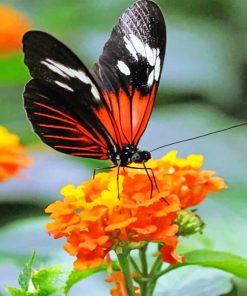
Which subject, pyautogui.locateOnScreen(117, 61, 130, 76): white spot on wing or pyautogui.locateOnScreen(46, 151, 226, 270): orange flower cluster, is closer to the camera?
pyautogui.locateOnScreen(46, 151, 226, 270): orange flower cluster

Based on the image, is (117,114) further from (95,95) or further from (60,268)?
(60,268)

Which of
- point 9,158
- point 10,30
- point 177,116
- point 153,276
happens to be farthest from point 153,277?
point 10,30

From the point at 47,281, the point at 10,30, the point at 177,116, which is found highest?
the point at 10,30

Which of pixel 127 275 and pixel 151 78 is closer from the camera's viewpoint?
pixel 127 275

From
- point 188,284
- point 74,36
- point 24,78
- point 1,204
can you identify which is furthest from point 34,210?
point 74,36

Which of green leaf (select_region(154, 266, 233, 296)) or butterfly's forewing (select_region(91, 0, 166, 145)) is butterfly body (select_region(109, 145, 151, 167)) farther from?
green leaf (select_region(154, 266, 233, 296))

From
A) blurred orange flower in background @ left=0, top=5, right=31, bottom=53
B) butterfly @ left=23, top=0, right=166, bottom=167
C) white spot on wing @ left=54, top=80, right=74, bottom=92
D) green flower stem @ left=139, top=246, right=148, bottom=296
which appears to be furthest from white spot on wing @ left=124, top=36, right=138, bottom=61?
blurred orange flower in background @ left=0, top=5, right=31, bottom=53

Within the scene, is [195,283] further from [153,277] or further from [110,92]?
[110,92]
